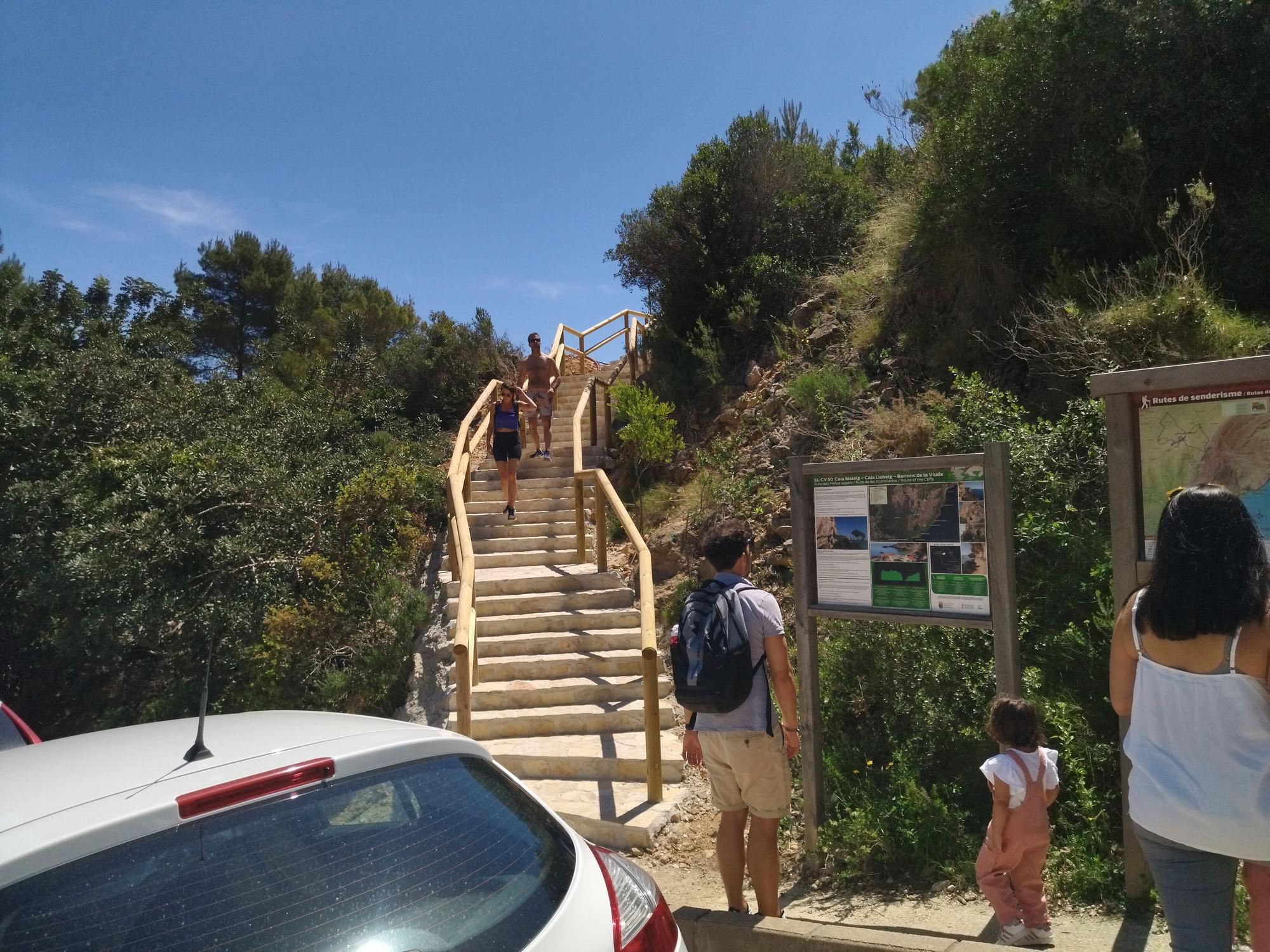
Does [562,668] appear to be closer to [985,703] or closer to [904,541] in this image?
[985,703]

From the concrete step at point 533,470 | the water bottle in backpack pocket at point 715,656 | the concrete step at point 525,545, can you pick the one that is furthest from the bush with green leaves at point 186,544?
the water bottle in backpack pocket at point 715,656

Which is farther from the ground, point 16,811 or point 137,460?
point 137,460

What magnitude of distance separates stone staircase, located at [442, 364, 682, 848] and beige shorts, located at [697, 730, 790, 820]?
1693 mm

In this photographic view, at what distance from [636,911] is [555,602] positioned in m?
5.63

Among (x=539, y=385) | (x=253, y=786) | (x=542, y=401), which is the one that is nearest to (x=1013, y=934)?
(x=253, y=786)

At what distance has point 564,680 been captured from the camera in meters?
6.82

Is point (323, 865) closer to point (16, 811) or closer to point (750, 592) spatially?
point (16, 811)

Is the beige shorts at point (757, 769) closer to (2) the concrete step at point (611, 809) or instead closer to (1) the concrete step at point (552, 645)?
(2) the concrete step at point (611, 809)

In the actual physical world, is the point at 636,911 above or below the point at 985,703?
above

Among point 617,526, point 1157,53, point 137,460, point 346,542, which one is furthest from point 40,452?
point 1157,53

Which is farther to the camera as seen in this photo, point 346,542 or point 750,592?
point 346,542

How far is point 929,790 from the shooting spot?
4.43 metres

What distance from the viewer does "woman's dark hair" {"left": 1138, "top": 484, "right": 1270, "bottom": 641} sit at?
206 cm

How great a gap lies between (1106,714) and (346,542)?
7305 mm
